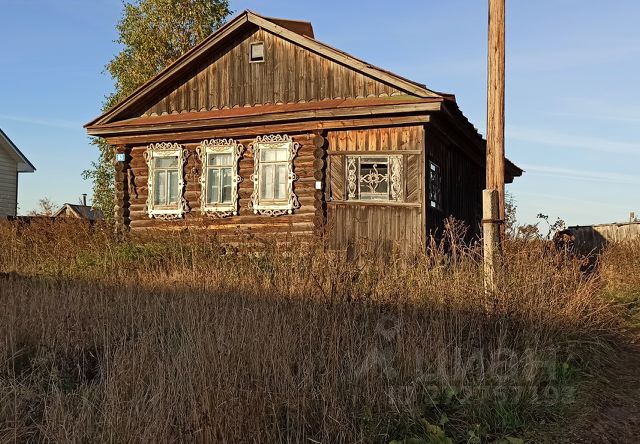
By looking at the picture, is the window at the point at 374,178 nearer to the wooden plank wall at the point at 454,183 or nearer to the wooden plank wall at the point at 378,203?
the wooden plank wall at the point at 378,203

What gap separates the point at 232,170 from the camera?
558 inches

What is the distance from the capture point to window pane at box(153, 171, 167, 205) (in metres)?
14.9

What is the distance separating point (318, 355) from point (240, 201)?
9.74 m

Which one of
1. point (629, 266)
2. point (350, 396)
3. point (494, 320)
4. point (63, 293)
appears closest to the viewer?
point (350, 396)

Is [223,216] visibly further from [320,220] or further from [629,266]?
[629,266]

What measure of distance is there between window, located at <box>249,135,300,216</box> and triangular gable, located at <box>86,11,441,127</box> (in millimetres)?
1145

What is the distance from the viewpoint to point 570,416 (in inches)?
168

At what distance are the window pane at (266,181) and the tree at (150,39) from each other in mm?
13782

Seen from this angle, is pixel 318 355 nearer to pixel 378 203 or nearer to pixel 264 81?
pixel 378 203

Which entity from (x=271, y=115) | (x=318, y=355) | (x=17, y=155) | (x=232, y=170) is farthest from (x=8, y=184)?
(x=318, y=355)

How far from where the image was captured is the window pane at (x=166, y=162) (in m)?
14.9

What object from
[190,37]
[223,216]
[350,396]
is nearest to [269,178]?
[223,216]

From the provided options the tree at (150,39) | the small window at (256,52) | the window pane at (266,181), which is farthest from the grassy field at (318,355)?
the tree at (150,39)

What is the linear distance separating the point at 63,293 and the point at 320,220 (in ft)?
20.7
